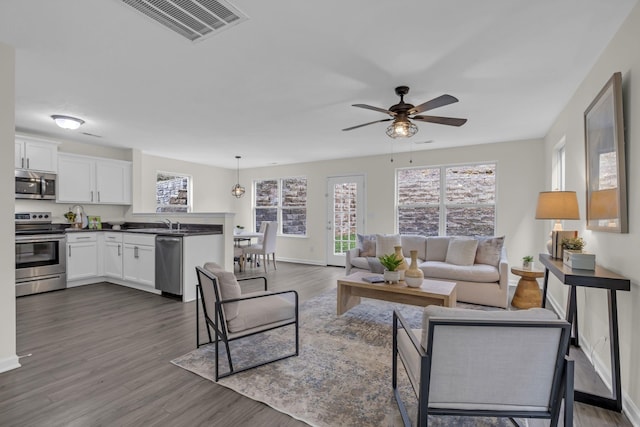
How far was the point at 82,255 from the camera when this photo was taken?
4840 mm

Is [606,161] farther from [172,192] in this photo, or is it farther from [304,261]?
[172,192]

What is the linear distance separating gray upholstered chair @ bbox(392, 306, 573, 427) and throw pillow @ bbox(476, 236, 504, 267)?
3180 millimetres

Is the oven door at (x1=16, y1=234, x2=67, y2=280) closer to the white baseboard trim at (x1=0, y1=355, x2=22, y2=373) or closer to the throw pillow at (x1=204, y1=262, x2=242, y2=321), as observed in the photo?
the white baseboard trim at (x1=0, y1=355, x2=22, y2=373)

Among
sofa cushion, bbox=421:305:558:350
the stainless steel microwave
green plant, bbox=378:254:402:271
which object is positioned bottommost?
green plant, bbox=378:254:402:271

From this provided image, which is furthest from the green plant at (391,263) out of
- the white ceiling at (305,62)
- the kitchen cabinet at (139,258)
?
the kitchen cabinet at (139,258)

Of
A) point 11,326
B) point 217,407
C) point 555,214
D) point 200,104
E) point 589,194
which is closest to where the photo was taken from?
point 217,407

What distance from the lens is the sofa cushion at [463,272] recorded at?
3.91 meters

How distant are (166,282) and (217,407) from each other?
280 cm

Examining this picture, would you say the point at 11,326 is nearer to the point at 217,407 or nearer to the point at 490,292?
the point at 217,407

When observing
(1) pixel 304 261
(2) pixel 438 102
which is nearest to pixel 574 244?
(2) pixel 438 102

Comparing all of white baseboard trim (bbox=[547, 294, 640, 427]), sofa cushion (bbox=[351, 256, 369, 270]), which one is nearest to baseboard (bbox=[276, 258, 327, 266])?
sofa cushion (bbox=[351, 256, 369, 270])

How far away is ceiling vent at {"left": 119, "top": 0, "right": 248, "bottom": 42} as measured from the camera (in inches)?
71.1

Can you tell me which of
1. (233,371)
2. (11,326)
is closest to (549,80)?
(233,371)

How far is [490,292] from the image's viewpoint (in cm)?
388
